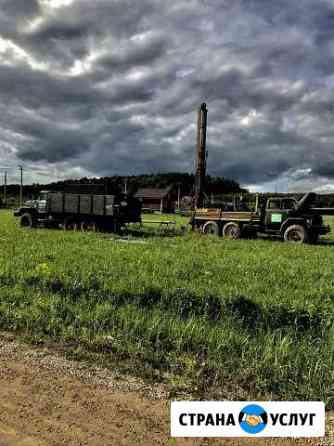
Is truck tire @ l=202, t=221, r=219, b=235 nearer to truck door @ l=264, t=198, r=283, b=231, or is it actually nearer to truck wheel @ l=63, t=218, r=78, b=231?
truck door @ l=264, t=198, r=283, b=231

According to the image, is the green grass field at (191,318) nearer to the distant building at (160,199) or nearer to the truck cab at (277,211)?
the truck cab at (277,211)

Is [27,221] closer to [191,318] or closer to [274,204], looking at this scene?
[274,204]

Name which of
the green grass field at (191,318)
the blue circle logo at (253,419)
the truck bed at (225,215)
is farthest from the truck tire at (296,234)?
the blue circle logo at (253,419)

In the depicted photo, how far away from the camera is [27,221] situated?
2091 cm

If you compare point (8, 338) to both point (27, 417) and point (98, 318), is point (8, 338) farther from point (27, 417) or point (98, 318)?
point (27, 417)

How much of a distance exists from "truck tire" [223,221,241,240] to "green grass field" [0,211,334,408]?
8675 mm

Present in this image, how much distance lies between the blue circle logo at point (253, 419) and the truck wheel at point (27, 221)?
776 inches

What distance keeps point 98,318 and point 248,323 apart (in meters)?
2.08

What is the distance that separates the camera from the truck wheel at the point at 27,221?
20578 mm

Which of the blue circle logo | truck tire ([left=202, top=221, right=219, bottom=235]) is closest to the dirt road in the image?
the blue circle logo

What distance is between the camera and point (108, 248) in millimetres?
11609

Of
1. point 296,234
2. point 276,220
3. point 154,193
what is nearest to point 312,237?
point 296,234

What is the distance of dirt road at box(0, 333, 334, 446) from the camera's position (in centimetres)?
247

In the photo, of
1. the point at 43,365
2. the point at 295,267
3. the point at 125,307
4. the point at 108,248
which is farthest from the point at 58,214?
the point at 43,365
